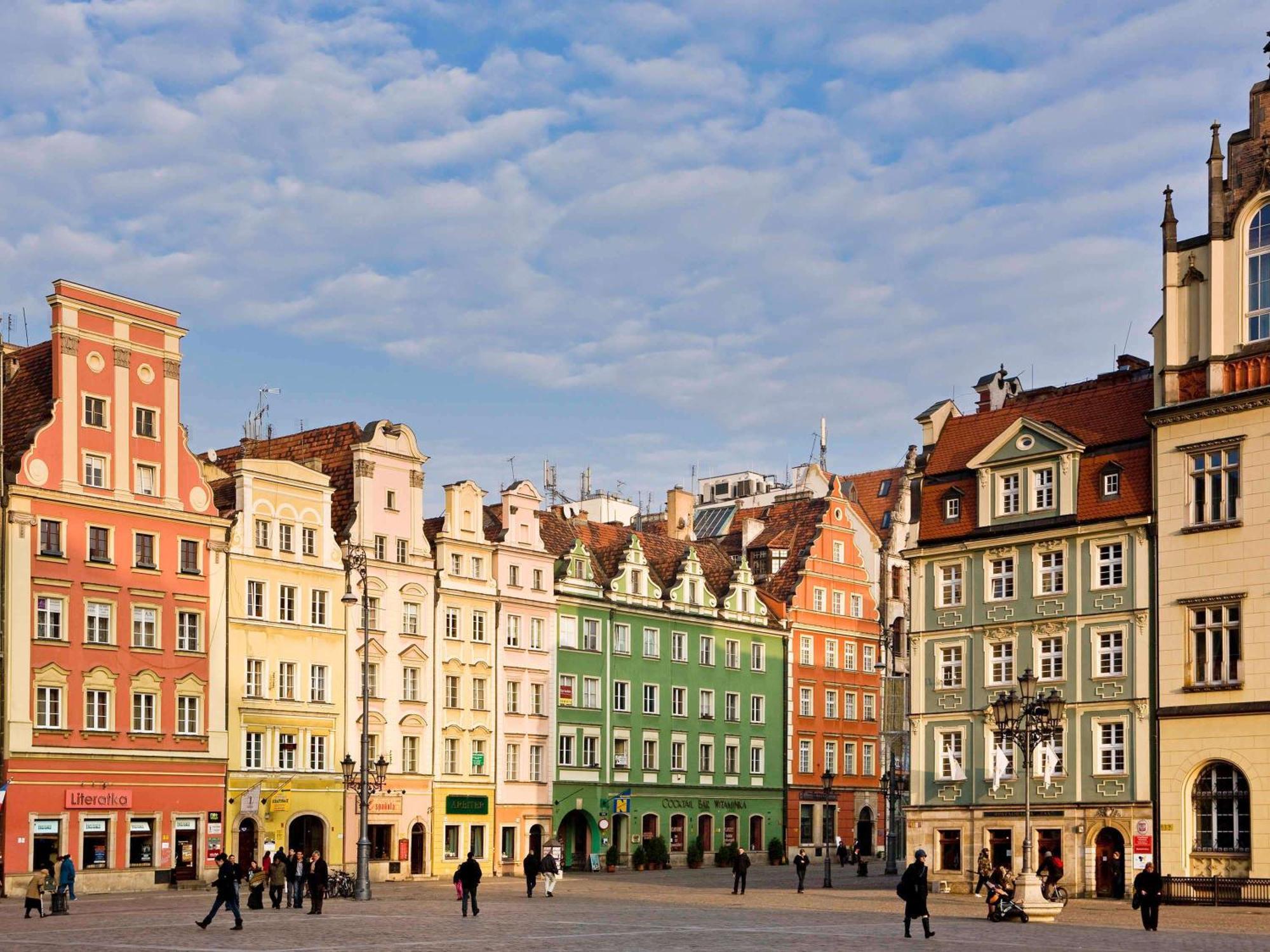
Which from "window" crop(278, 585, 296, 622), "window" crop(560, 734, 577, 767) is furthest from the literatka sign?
"window" crop(560, 734, 577, 767)

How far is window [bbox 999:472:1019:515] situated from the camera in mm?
67812

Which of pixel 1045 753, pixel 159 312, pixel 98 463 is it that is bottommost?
pixel 1045 753

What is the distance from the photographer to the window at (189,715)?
70.7m

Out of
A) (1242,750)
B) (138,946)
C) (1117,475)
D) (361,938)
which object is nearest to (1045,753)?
(1242,750)

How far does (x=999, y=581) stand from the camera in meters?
68.0

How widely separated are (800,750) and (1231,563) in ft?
149

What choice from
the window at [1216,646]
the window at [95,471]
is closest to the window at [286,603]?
the window at [95,471]

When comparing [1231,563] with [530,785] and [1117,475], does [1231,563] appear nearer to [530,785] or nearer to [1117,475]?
[1117,475]

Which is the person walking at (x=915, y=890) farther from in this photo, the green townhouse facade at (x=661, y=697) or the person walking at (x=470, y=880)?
the green townhouse facade at (x=661, y=697)

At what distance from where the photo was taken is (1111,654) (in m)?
64.1

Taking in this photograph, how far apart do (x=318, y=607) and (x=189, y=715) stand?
27.2 ft

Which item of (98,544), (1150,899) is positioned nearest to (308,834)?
(98,544)

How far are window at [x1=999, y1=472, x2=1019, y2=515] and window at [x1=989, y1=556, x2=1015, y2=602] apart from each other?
5.86ft

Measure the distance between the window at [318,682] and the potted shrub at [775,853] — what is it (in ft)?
104
